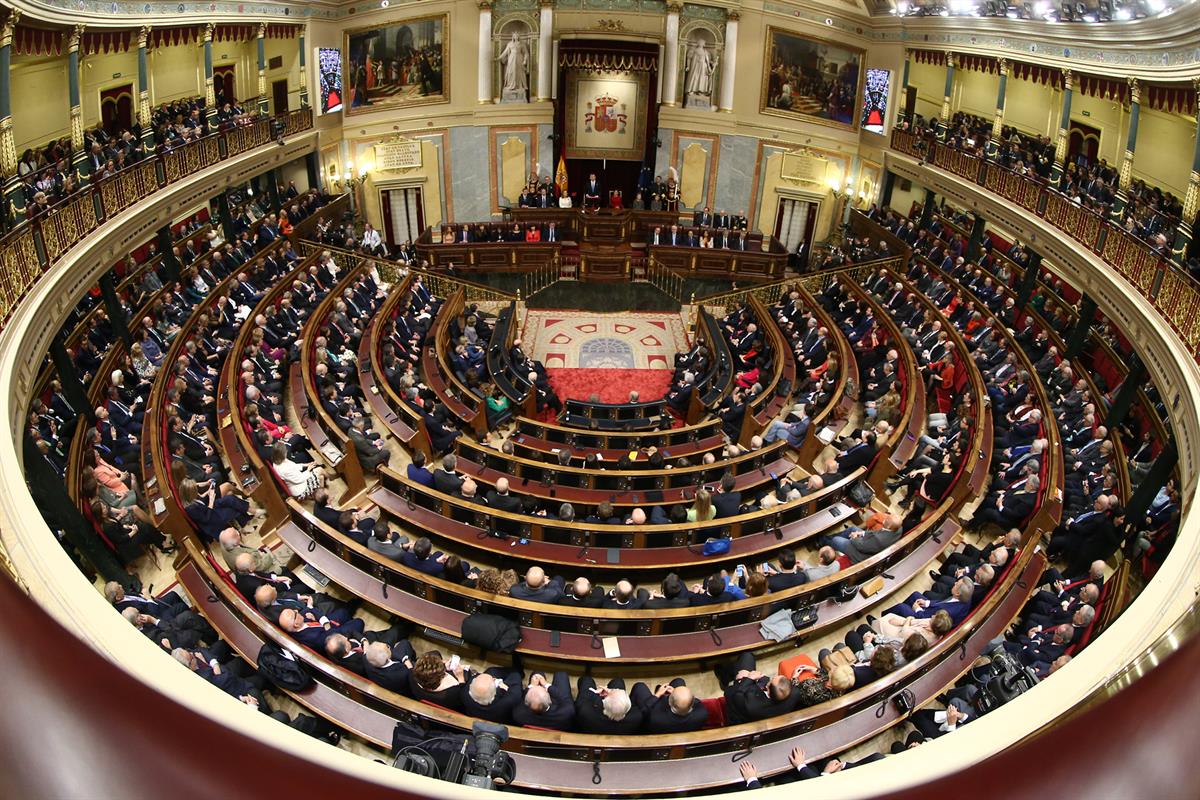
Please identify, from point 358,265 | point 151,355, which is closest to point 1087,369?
point 358,265

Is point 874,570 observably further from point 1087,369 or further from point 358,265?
point 358,265

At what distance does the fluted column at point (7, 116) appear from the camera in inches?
429

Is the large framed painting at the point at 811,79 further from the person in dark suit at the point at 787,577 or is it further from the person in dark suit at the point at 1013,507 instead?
the person in dark suit at the point at 787,577

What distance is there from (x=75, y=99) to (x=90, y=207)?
3905 millimetres

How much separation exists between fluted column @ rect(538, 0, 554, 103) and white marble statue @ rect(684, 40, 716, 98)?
13.0 feet

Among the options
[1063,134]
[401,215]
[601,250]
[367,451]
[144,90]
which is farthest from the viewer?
[401,215]

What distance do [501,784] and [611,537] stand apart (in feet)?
13.5

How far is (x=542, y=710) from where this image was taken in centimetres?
603

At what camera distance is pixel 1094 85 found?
1573 centimetres

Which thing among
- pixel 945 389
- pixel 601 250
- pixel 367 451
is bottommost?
pixel 367 451

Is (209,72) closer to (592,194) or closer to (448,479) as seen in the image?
(592,194)

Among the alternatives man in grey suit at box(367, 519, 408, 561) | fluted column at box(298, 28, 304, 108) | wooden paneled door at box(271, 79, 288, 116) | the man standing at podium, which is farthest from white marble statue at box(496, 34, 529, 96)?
man in grey suit at box(367, 519, 408, 561)

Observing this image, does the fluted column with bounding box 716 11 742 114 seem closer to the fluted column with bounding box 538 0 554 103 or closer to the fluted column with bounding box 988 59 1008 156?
the fluted column with bounding box 538 0 554 103

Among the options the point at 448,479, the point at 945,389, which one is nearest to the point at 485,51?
the point at 945,389
